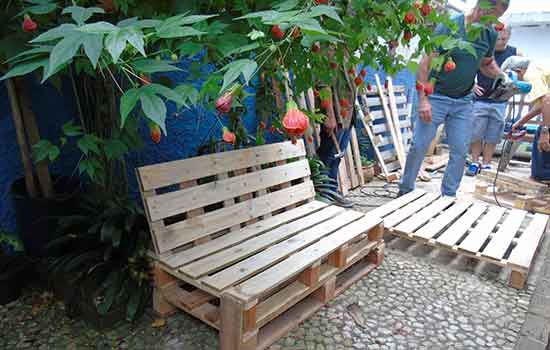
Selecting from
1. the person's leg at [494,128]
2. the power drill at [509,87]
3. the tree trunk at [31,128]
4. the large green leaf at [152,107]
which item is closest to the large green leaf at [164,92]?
the large green leaf at [152,107]

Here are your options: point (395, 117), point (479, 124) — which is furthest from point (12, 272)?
point (479, 124)

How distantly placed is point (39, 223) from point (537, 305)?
292 cm

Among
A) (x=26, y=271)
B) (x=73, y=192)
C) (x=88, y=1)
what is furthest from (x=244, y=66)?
(x=26, y=271)

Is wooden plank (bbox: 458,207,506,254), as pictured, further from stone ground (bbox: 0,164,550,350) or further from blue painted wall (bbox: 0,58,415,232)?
blue painted wall (bbox: 0,58,415,232)

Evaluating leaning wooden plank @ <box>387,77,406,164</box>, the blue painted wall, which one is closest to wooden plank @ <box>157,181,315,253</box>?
the blue painted wall

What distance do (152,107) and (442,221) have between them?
2.67m

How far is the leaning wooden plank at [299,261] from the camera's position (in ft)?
5.06

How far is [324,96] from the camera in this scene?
7.15ft

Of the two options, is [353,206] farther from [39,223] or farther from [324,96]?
[39,223]

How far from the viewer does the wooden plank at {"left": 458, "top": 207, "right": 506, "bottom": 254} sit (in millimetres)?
2471

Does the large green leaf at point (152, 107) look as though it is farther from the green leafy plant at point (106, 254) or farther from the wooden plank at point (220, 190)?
the green leafy plant at point (106, 254)

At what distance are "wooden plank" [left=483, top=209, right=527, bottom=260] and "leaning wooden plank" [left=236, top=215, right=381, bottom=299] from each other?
0.80 m

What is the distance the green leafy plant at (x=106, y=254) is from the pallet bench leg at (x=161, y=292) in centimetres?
9

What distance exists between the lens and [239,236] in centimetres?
204
